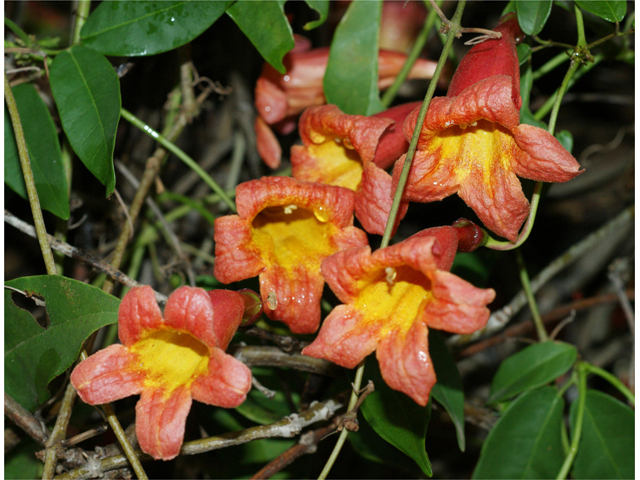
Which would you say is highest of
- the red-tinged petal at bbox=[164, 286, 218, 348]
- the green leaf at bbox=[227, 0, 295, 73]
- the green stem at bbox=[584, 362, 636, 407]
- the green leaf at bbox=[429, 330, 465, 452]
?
the green leaf at bbox=[227, 0, 295, 73]

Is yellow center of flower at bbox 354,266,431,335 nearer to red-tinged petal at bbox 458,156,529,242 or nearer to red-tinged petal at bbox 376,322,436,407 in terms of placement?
red-tinged petal at bbox 376,322,436,407

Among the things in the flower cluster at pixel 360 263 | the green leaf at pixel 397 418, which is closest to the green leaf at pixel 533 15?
the flower cluster at pixel 360 263

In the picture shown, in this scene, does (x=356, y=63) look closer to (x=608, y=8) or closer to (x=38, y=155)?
(x=608, y=8)

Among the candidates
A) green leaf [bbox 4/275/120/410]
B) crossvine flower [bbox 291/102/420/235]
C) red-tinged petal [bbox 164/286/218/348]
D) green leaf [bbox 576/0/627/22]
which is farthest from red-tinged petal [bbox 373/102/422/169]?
green leaf [bbox 4/275/120/410]

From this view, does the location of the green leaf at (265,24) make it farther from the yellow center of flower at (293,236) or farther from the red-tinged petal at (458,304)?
the red-tinged petal at (458,304)

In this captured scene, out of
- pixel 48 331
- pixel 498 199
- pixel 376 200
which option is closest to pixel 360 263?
pixel 376 200

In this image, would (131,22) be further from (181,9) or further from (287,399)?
(287,399)

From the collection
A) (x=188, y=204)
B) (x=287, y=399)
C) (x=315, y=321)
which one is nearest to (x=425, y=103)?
(x=315, y=321)
